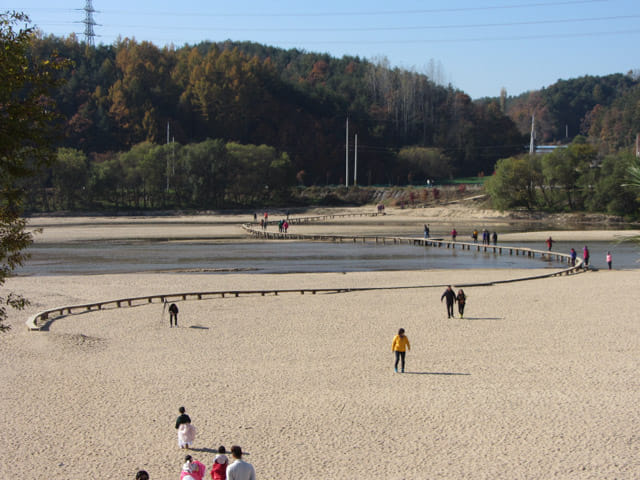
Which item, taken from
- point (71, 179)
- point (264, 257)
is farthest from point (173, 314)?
point (71, 179)

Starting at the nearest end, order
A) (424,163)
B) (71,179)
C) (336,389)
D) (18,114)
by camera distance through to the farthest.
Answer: (18,114)
(336,389)
(71,179)
(424,163)

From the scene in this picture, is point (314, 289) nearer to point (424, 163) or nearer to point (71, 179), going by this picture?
point (71, 179)

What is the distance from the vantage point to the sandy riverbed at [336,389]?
38.0 ft

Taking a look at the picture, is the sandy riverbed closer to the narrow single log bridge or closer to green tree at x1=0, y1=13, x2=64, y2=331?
the narrow single log bridge

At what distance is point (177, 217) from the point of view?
92.7 metres

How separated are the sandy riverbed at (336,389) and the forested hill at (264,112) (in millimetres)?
103481

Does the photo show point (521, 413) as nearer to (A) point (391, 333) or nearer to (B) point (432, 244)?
(A) point (391, 333)

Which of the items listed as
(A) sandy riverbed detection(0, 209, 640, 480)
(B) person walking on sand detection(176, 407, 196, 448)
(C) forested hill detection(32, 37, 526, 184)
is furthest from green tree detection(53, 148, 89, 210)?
(B) person walking on sand detection(176, 407, 196, 448)

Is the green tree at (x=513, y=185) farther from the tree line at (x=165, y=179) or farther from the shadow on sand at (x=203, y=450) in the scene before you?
the shadow on sand at (x=203, y=450)

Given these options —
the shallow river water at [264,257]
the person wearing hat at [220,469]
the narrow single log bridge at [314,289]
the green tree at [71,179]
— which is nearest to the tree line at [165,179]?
the green tree at [71,179]

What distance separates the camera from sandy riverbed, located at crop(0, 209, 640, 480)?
11.6 m

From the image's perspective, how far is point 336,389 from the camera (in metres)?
15.4

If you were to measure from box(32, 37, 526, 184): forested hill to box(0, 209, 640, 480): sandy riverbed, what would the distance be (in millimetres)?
103481

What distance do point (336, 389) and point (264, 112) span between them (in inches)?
5061
